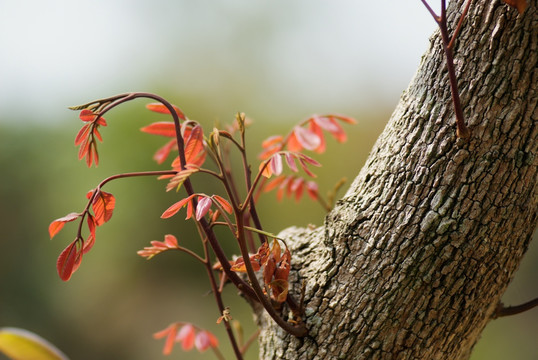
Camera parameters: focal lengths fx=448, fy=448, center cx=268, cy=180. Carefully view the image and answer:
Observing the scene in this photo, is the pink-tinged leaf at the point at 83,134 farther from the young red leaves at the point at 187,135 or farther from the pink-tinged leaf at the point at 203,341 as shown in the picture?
the pink-tinged leaf at the point at 203,341

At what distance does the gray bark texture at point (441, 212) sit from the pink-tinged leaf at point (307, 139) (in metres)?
0.14

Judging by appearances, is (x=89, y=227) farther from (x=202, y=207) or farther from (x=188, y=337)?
(x=188, y=337)

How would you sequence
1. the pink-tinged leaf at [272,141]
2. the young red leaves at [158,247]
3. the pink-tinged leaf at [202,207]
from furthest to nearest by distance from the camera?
the pink-tinged leaf at [272,141], the young red leaves at [158,247], the pink-tinged leaf at [202,207]

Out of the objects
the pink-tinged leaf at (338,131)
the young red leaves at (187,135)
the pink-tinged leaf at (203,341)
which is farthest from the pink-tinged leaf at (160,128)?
the pink-tinged leaf at (203,341)

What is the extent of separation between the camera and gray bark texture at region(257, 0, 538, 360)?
0.62 m

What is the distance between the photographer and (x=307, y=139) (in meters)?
0.85

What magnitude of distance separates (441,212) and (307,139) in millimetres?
300

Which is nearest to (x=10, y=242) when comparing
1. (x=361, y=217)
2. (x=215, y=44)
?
(x=215, y=44)

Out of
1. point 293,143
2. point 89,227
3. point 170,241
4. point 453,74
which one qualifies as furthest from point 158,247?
point 453,74

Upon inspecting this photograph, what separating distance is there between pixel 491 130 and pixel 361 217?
22 cm

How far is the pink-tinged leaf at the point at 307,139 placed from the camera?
836 millimetres

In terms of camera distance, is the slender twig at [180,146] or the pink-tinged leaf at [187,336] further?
the pink-tinged leaf at [187,336]

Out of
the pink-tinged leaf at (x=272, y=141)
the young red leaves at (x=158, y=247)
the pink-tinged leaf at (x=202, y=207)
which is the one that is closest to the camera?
the pink-tinged leaf at (x=202, y=207)

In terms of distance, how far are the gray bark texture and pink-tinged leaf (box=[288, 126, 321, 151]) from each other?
14 cm
